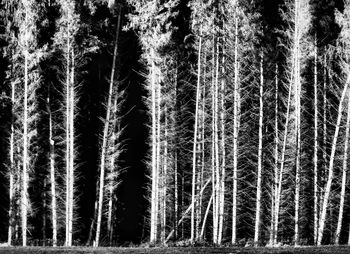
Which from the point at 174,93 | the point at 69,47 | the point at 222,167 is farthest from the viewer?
the point at 174,93

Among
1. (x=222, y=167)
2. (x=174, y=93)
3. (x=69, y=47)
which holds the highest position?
(x=69, y=47)

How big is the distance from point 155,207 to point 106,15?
46.0 feet

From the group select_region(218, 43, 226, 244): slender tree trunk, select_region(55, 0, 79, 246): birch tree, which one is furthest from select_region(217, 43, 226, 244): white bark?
select_region(55, 0, 79, 246): birch tree

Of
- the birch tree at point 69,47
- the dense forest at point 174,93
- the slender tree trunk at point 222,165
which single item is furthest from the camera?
the birch tree at point 69,47

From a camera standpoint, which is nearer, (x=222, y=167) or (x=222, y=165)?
(x=222, y=167)

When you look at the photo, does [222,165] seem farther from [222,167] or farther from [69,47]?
[69,47]

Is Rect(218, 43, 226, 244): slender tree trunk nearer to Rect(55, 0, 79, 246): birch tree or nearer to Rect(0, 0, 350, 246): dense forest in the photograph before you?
Rect(0, 0, 350, 246): dense forest

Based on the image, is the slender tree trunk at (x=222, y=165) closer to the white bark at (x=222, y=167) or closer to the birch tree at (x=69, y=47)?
the white bark at (x=222, y=167)

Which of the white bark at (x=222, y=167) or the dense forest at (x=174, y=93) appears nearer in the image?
the white bark at (x=222, y=167)

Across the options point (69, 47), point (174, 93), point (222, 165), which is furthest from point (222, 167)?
point (69, 47)

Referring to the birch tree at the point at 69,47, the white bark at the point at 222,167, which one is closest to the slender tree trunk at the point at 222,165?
the white bark at the point at 222,167

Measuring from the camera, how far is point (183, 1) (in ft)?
128

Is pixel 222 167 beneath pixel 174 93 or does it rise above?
beneath

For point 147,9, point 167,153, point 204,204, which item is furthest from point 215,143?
point 204,204
